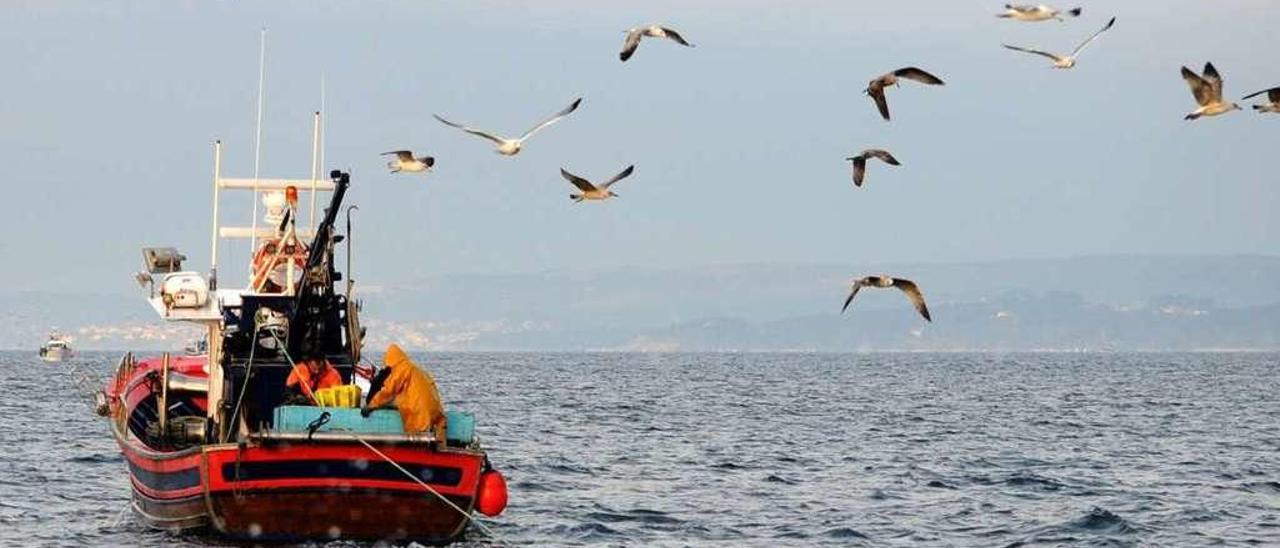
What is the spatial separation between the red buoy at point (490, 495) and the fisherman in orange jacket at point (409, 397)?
3.45 ft

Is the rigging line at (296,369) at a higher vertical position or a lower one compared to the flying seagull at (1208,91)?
lower

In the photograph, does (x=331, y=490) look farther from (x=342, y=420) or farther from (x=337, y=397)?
(x=337, y=397)

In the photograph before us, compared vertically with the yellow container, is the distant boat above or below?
above

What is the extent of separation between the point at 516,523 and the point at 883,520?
239 inches

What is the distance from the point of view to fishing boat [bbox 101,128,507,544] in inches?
1182

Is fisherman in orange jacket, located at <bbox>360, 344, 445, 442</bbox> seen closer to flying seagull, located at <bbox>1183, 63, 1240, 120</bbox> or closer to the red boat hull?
the red boat hull

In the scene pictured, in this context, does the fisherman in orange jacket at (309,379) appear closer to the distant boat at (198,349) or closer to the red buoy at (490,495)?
the red buoy at (490,495)

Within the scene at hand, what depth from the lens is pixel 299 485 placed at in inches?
1182

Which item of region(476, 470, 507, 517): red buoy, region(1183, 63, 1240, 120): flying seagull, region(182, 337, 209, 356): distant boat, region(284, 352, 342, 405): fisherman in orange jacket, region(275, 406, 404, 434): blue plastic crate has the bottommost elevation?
region(476, 470, 507, 517): red buoy

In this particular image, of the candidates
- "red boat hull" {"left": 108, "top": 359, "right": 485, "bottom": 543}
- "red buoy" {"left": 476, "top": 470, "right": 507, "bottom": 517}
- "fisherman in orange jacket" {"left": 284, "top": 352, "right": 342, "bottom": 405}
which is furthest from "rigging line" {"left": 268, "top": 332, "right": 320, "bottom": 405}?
"red buoy" {"left": 476, "top": 470, "right": 507, "bottom": 517}

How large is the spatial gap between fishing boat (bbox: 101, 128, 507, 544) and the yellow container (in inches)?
3.1

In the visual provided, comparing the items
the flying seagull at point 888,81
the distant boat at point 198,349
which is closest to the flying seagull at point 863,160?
the flying seagull at point 888,81

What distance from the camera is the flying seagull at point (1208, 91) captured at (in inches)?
1107

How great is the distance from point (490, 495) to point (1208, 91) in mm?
10653
